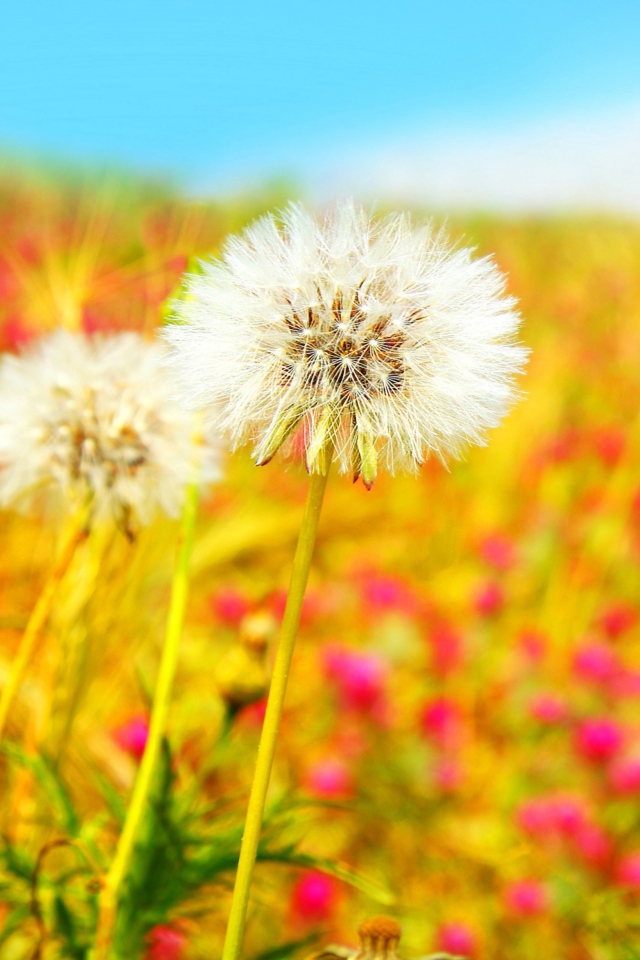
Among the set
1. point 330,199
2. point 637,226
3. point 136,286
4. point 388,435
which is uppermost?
point 637,226

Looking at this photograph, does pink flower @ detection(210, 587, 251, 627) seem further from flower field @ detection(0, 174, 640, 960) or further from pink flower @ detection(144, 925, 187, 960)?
pink flower @ detection(144, 925, 187, 960)

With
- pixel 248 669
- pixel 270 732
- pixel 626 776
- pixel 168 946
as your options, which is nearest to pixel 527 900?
pixel 626 776

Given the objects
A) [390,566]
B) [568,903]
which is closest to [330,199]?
[568,903]

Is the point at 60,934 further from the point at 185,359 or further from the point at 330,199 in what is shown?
the point at 330,199

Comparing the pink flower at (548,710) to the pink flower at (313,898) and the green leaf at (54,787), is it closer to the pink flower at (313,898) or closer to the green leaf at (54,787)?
the pink flower at (313,898)

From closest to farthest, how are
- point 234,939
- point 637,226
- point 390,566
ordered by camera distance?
point 234,939 → point 390,566 → point 637,226

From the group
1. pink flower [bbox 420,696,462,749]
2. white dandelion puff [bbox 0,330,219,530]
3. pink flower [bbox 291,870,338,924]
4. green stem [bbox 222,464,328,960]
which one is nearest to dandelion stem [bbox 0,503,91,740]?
white dandelion puff [bbox 0,330,219,530]

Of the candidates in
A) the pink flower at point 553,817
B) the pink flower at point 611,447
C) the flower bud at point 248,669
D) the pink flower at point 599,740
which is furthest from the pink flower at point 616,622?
the flower bud at point 248,669
